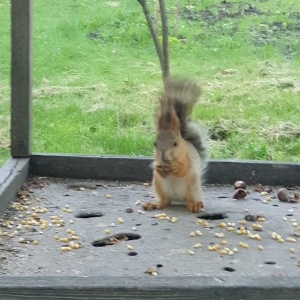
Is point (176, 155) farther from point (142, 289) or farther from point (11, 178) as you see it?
point (142, 289)

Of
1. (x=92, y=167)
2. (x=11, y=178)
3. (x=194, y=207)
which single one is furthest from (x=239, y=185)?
(x=11, y=178)

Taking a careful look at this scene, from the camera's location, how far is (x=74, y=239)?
6.44 feet

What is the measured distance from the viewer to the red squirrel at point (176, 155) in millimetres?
2195

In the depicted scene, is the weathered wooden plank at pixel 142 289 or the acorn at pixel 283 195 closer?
the weathered wooden plank at pixel 142 289

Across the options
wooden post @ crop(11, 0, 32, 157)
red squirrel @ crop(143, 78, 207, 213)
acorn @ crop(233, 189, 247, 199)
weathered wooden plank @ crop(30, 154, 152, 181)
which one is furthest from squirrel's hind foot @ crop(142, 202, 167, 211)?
Answer: wooden post @ crop(11, 0, 32, 157)

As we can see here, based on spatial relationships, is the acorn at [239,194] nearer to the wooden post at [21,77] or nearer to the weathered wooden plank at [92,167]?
the weathered wooden plank at [92,167]

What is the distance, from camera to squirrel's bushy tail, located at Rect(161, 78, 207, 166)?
2236 millimetres

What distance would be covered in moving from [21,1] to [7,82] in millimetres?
2016

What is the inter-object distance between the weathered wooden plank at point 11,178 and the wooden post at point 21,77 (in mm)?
79

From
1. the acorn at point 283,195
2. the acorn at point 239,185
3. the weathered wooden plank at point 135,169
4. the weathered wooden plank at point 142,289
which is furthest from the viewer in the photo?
the weathered wooden plank at point 135,169

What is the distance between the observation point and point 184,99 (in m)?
2.25

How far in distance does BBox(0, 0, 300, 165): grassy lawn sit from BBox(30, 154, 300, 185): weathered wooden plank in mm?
679

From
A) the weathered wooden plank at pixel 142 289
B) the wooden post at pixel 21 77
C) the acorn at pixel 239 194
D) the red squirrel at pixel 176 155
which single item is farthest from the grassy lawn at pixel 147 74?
the weathered wooden plank at pixel 142 289

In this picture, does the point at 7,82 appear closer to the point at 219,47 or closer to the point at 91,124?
the point at 91,124
